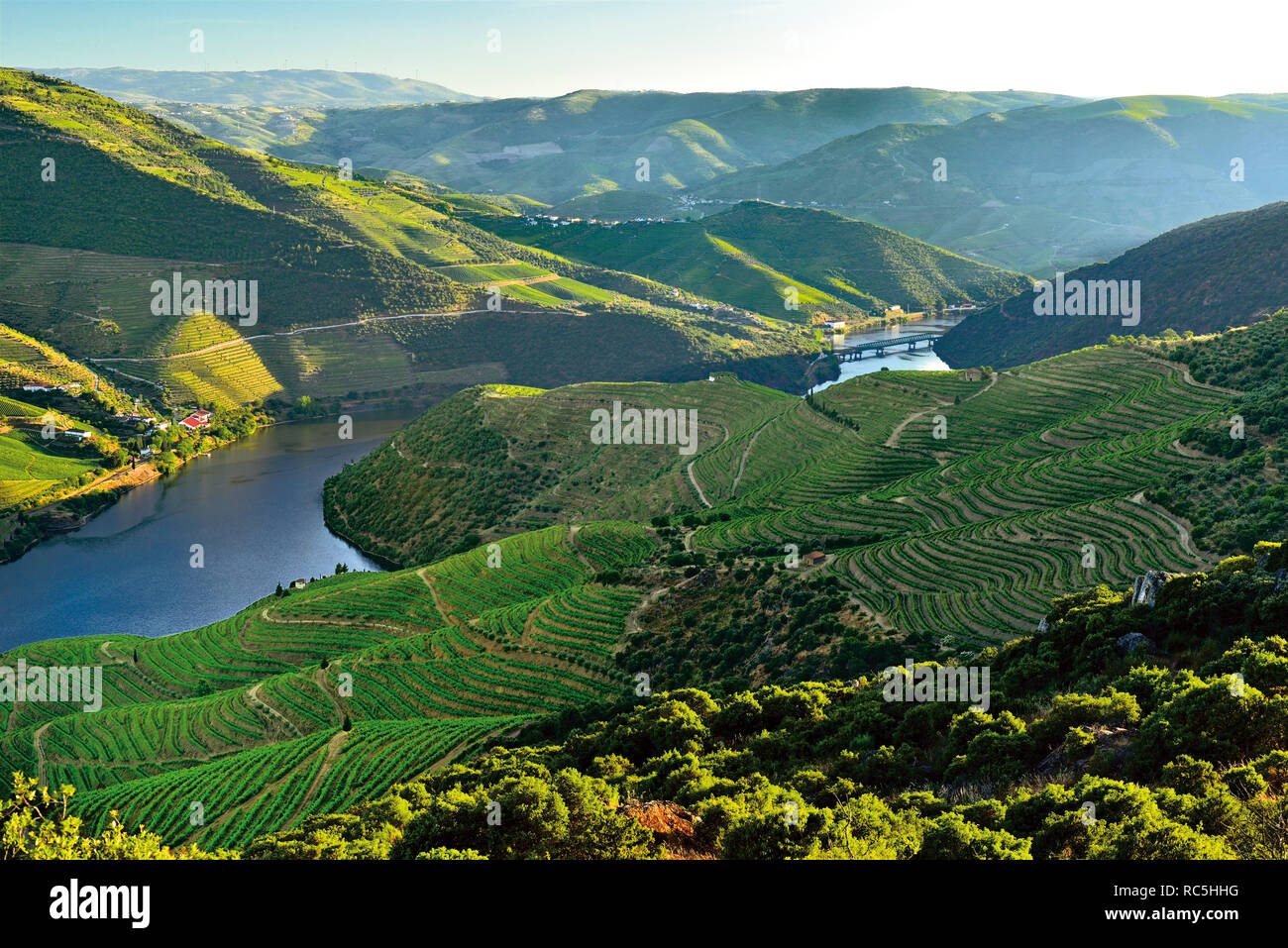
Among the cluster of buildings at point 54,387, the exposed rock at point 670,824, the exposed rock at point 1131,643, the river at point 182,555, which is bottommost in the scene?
the river at point 182,555

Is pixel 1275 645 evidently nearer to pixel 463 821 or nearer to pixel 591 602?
pixel 463 821

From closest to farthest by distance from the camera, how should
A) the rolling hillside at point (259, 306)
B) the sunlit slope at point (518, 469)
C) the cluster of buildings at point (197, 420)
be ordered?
the sunlit slope at point (518, 469) < the cluster of buildings at point (197, 420) < the rolling hillside at point (259, 306)

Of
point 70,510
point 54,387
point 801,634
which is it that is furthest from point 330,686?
point 54,387

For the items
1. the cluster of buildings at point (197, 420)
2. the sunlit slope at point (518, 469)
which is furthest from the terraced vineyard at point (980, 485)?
the cluster of buildings at point (197, 420)

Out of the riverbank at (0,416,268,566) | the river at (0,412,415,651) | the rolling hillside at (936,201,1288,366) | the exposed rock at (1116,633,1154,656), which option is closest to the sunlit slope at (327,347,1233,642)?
the river at (0,412,415,651)

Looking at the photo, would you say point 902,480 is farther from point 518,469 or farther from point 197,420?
point 197,420

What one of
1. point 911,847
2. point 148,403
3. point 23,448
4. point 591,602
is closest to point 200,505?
point 23,448

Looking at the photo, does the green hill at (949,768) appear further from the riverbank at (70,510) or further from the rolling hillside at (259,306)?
the rolling hillside at (259,306)
